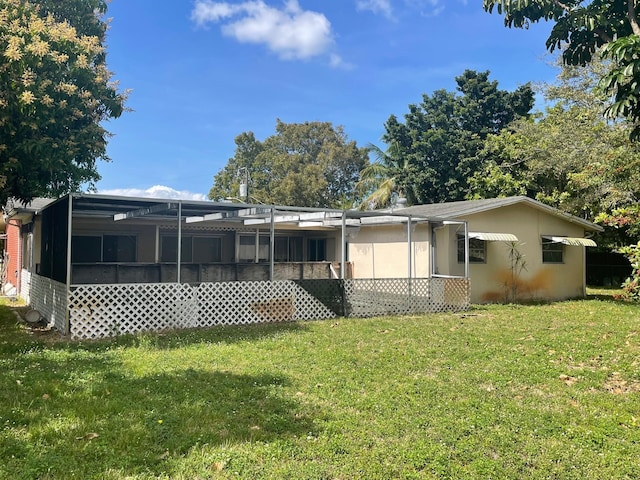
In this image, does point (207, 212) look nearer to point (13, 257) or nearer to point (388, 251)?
point (388, 251)

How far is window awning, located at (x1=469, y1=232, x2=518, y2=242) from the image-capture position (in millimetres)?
13727

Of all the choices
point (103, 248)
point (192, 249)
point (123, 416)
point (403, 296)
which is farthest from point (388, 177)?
point (123, 416)

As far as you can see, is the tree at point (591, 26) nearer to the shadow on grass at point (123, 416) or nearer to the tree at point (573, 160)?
the shadow on grass at point (123, 416)

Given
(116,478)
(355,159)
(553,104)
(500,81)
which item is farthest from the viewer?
(355,159)

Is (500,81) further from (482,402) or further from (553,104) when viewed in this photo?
(482,402)

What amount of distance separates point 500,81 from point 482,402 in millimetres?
25638

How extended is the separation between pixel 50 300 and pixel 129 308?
240cm

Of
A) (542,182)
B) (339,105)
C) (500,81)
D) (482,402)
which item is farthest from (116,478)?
(339,105)

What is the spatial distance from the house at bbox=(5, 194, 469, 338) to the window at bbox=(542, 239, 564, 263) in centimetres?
395

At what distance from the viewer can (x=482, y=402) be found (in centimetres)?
488

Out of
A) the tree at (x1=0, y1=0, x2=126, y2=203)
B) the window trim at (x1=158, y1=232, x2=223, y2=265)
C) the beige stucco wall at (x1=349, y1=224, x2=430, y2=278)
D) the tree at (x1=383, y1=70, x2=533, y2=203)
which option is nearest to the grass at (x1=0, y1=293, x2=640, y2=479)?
the tree at (x1=0, y1=0, x2=126, y2=203)

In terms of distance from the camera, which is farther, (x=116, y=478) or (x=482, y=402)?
(x=482, y=402)

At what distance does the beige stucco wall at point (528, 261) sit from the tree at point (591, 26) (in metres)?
8.95

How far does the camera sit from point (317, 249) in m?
20.2
